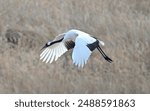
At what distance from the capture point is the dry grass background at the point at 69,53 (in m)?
5.26

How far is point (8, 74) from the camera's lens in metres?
5.46

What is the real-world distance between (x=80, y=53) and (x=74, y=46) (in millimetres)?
447

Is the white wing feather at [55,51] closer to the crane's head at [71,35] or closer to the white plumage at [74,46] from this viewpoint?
the white plumage at [74,46]

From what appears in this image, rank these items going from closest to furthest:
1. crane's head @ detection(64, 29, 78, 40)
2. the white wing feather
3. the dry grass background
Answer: the dry grass background < crane's head @ detection(64, 29, 78, 40) < the white wing feather

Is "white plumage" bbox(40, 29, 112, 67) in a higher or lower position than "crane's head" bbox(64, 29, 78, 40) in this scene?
lower

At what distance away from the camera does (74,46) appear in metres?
5.43

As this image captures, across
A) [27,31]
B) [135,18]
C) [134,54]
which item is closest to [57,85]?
[134,54]

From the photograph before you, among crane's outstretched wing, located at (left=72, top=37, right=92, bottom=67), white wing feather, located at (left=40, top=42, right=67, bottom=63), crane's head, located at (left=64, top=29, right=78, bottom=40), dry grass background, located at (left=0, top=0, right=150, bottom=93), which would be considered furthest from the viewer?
white wing feather, located at (left=40, top=42, right=67, bottom=63)

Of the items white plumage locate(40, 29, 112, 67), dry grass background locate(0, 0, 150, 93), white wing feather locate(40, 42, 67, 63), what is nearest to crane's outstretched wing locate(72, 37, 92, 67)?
white plumage locate(40, 29, 112, 67)

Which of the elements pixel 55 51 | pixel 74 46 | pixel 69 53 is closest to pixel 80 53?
pixel 74 46

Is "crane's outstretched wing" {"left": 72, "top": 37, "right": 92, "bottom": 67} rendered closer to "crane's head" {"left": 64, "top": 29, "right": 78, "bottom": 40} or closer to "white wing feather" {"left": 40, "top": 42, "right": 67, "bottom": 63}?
"crane's head" {"left": 64, "top": 29, "right": 78, "bottom": 40}

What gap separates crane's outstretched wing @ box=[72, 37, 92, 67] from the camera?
4969 millimetres

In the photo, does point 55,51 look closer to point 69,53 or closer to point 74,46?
point 74,46

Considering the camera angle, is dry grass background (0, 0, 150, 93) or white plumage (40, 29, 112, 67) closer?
white plumage (40, 29, 112, 67)
